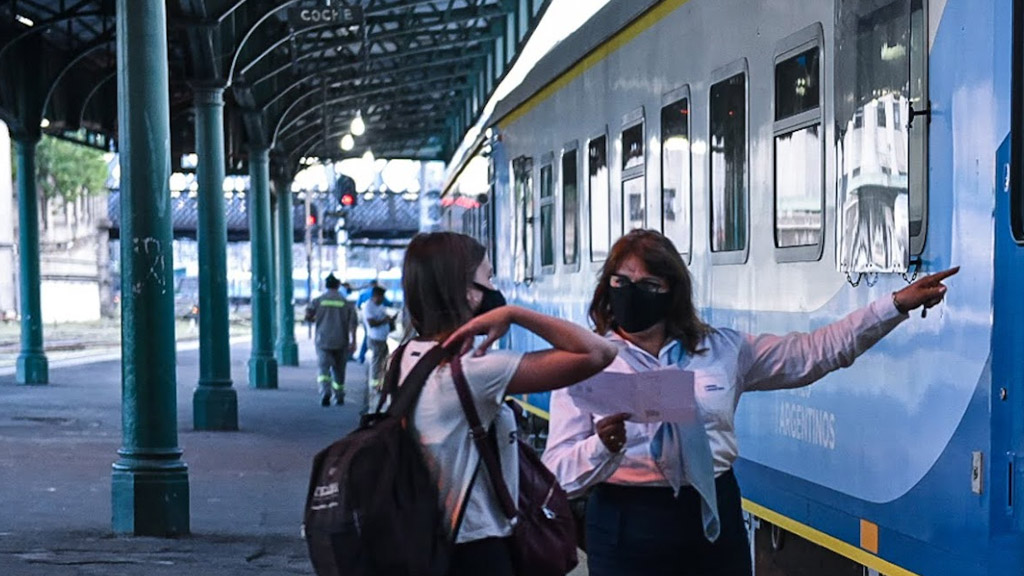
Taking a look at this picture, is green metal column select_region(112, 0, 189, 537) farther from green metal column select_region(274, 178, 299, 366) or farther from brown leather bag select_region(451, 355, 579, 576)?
green metal column select_region(274, 178, 299, 366)

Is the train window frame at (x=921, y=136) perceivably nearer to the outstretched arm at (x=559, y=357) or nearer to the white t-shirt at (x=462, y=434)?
the outstretched arm at (x=559, y=357)

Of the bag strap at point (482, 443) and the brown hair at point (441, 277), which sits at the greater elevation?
the brown hair at point (441, 277)

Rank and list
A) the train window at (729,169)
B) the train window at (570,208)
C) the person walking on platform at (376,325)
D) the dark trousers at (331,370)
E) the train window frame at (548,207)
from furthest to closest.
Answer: the person walking on platform at (376,325) < the dark trousers at (331,370) < the train window frame at (548,207) < the train window at (570,208) < the train window at (729,169)

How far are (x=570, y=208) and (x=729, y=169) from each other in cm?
415

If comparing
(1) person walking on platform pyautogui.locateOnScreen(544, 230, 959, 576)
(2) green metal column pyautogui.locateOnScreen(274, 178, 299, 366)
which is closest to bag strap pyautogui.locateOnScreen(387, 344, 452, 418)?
(1) person walking on platform pyautogui.locateOnScreen(544, 230, 959, 576)

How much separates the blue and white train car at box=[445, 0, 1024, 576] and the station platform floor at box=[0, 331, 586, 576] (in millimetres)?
3013

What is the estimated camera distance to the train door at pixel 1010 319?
5.18 m

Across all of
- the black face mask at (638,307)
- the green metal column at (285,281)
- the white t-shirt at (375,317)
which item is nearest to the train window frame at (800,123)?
the black face mask at (638,307)

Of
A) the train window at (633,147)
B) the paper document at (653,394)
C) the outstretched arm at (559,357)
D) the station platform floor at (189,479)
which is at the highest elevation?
the train window at (633,147)

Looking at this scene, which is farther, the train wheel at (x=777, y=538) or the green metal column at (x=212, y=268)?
the green metal column at (x=212, y=268)

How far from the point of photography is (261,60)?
2630 centimetres

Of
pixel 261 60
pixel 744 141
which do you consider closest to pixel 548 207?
pixel 744 141

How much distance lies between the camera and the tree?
249 feet

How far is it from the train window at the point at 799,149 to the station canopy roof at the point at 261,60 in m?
11.5
